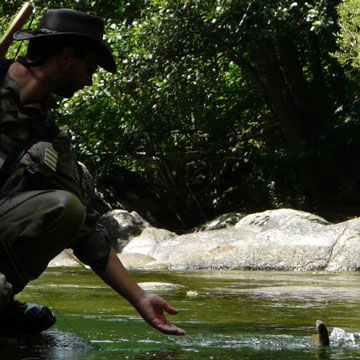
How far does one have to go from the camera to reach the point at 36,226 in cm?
352

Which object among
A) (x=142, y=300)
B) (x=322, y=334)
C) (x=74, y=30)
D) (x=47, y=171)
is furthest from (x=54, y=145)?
(x=322, y=334)

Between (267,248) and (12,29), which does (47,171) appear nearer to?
(12,29)

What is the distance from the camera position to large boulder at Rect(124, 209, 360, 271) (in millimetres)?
11031

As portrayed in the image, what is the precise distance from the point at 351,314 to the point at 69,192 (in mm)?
2592

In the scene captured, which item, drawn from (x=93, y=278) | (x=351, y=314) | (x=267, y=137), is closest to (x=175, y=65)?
(x=267, y=137)

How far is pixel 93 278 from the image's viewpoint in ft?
30.8

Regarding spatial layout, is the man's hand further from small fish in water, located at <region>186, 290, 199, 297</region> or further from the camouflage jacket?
small fish in water, located at <region>186, 290, 199, 297</region>

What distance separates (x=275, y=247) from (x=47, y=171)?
26.5 ft

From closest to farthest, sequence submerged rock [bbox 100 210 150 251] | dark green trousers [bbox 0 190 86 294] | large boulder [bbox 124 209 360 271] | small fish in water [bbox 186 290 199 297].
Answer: dark green trousers [bbox 0 190 86 294]
small fish in water [bbox 186 290 199 297]
large boulder [bbox 124 209 360 271]
submerged rock [bbox 100 210 150 251]

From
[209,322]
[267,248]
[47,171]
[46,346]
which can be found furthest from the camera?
[267,248]

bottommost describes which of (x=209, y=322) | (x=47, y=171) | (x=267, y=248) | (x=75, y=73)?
(x=267, y=248)

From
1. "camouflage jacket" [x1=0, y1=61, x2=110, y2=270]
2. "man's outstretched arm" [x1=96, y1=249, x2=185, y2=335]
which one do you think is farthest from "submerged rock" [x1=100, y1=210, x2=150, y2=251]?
"man's outstretched arm" [x1=96, y1=249, x2=185, y2=335]

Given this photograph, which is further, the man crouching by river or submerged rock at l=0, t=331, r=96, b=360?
submerged rock at l=0, t=331, r=96, b=360

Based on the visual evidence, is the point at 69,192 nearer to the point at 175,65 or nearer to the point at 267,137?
the point at 175,65
